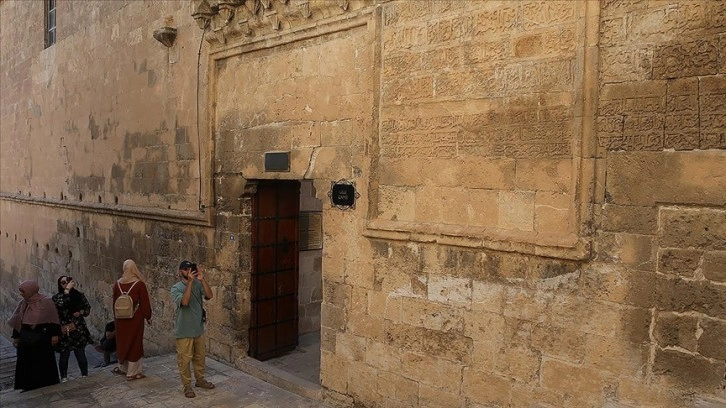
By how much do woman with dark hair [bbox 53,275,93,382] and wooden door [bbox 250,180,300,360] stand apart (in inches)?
77.1

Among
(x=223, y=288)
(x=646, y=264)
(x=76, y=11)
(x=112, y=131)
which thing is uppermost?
(x=76, y=11)

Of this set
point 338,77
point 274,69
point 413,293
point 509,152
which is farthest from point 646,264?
point 274,69

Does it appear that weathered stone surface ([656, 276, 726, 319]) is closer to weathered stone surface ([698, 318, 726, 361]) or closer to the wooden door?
weathered stone surface ([698, 318, 726, 361])

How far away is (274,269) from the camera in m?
6.48

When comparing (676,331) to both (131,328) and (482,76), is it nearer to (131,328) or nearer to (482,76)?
(482,76)

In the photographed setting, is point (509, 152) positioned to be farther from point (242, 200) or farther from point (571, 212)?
point (242, 200)

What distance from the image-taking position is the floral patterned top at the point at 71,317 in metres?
5.95

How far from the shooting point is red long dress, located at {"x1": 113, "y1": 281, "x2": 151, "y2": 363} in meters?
5.75

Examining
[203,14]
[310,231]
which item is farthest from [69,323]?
[203,14]

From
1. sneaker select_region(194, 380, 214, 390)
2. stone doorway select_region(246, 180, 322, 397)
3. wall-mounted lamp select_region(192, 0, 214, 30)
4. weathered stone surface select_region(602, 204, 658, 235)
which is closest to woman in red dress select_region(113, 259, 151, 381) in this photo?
sneaker select_region(194, 380, 214, 390)

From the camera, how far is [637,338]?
324cm

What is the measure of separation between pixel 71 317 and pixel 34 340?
16.7 inches

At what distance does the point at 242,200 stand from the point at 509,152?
3459 millimetres

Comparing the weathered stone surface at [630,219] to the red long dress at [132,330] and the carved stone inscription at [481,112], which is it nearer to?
the carved stone inscription at [481,112]
